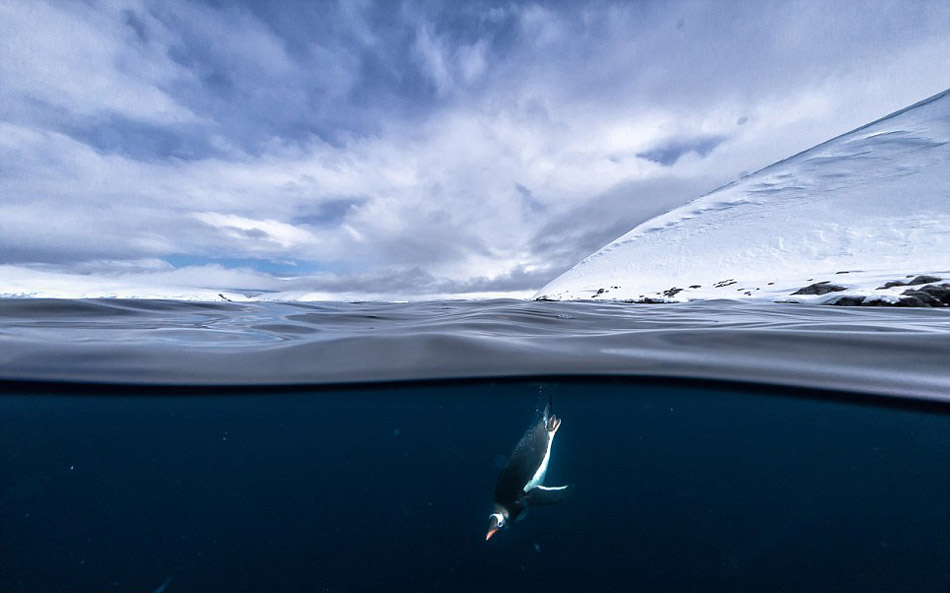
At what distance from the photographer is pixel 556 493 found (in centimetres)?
292

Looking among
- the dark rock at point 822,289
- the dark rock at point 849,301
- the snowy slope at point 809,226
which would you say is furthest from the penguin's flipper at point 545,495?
the snowy slope at point 809,226

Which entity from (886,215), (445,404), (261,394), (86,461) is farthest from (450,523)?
(886,215)

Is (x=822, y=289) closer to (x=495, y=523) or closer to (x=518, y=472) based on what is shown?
(x=518, y=472)

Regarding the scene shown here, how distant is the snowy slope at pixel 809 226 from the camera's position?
138 feet

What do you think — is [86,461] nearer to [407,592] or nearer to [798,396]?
[407,592]

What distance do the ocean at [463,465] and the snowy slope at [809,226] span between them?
29831 millimetres

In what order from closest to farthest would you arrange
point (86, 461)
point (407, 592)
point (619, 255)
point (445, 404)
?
point (407, 592), point (86, 461), point (445, 404), point (619, 255)

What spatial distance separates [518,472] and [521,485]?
3.4 inches

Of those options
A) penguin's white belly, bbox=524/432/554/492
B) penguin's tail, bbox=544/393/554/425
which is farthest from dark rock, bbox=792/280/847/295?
penguin's white belly, bbox=524/432/554/492

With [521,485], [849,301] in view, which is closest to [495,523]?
[521,485]

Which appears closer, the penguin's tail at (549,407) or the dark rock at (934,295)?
the penguin's tail at (549,407)

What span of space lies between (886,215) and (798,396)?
70.0 metres

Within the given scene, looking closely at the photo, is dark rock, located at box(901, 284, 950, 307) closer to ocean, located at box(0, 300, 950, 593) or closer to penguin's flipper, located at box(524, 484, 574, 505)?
ocean, located at box(0, 300, 950, 593)

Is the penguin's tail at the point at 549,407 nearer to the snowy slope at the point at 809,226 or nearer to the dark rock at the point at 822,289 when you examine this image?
the dark rock at the point at 822,289
